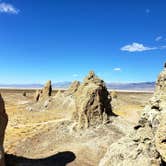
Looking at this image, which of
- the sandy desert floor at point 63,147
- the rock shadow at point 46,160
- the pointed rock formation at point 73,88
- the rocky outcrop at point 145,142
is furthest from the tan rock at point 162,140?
the pointed rock formation at point 73,88

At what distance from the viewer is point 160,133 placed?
10234 millimetres

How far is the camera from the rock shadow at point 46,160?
24308 mm

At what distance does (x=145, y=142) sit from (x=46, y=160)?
499 inches

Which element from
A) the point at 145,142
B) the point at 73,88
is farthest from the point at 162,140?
the point at 73,88

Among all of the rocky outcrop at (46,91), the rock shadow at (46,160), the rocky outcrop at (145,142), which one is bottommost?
the rock shadow at (46,160)

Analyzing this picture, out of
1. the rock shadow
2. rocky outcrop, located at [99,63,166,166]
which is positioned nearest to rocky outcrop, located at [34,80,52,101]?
the rock shadow

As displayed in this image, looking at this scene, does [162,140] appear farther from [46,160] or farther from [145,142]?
[46,160]

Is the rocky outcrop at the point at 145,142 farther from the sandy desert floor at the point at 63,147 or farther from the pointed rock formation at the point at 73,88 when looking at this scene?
the pointed rock formation at the point at 73,88

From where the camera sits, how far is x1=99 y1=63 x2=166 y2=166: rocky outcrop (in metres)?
12.6

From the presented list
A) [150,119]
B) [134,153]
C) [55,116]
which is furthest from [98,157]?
[55,116]

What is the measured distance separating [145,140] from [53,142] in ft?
54.6

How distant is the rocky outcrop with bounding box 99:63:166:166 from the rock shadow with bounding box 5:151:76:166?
→ 947cm

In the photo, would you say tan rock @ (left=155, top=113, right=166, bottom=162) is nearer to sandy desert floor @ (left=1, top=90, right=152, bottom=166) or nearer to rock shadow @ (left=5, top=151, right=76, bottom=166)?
sandy desert floor @ (left=1, top=90, right=152, bottom=166)

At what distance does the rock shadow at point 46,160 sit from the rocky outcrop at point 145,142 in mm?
9466
